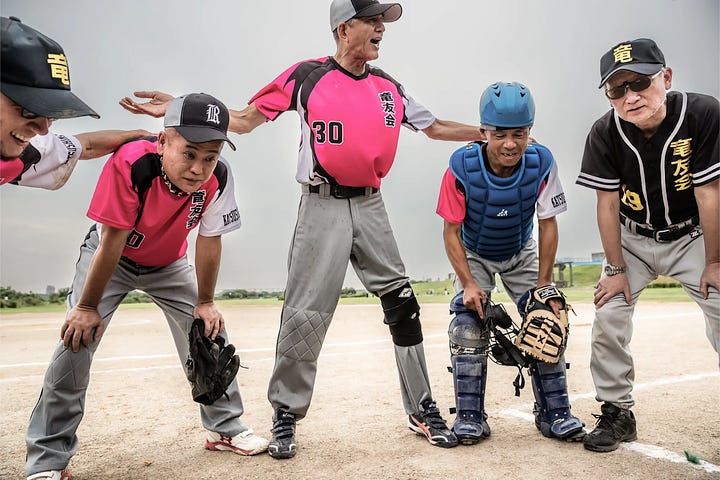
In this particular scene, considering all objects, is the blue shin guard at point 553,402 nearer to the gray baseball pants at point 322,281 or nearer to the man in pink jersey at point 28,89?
the gray baseball pants at point 322,281

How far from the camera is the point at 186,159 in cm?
314

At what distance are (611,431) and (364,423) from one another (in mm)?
1505

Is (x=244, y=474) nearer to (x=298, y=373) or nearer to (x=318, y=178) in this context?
(x=298, y=373)

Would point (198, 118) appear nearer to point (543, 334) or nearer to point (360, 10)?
point (360, 10)

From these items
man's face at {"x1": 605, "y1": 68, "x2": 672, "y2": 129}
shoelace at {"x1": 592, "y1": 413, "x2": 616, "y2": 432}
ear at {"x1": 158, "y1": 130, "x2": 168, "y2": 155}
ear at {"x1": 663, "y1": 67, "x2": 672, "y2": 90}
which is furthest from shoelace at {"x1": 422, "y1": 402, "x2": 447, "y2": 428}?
ear at {"x1": 663, "y1": 67, "x2": 672, "y2": 90}

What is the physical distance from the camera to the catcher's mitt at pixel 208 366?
3332 millimetres

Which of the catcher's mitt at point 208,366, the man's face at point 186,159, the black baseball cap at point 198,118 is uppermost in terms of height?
the black baseball cap at point 198,118

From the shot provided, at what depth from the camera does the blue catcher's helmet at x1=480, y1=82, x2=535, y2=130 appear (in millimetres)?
3607

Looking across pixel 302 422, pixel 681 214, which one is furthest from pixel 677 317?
pixel 302 422

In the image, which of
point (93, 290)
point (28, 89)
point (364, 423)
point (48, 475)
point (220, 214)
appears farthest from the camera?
point (364, 423)

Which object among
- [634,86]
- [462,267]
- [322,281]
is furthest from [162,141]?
[634,86]

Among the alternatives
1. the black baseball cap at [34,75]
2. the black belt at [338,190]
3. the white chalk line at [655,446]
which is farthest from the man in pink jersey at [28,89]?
the white chalk line at [655,446]

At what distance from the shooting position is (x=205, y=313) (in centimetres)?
351

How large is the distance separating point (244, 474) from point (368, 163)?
6.07ft
